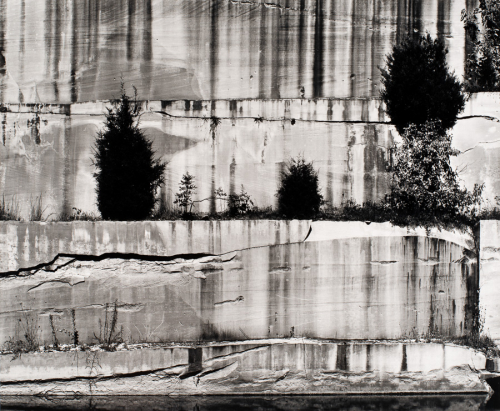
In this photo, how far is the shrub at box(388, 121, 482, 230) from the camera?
7.59 metres

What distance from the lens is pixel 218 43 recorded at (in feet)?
26.2

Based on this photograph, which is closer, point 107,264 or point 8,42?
point 107,264

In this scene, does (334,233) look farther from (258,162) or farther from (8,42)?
(8,42)

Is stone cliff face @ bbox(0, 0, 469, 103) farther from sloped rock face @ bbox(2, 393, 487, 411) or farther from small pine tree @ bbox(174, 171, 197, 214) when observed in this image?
sloped rock face @ bbox(2, 393, 487, 411)

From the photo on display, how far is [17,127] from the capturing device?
785cm

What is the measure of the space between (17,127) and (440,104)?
656cm

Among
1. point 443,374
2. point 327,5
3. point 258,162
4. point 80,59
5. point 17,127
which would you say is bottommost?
point 443,374

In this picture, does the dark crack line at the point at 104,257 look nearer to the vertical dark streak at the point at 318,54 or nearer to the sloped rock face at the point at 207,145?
the sloped rock face at the point at 207,145

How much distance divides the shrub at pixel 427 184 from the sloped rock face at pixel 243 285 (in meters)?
0.37

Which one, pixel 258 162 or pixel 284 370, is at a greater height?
pixel 258 162

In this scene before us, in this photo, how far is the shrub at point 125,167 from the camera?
7538 millimetres

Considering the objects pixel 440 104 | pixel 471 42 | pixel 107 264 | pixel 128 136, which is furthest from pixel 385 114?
pixel 107 264

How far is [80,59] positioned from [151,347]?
Result: 15.3 ft

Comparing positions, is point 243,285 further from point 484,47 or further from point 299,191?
point 484,47
